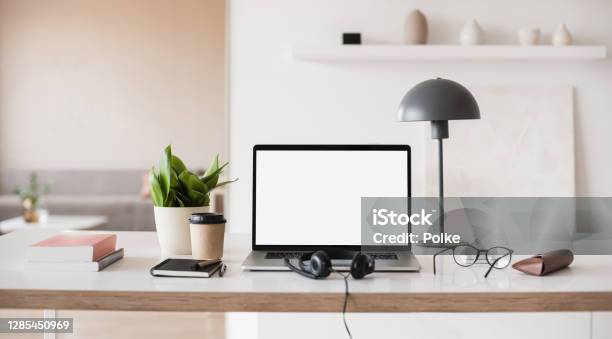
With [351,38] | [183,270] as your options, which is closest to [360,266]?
[183,270]

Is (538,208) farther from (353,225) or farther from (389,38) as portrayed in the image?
(353,225)

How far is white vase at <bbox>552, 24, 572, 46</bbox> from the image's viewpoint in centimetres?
323

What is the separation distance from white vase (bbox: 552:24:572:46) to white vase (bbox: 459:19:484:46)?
41 centimetres

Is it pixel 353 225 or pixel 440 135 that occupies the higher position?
pixel 440 135

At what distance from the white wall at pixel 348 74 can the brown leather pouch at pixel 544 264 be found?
191 centimetres

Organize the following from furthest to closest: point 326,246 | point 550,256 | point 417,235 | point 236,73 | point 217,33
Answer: point 217,33 < point 236,73 < point 417,235 < point 326,246 < point 550,256

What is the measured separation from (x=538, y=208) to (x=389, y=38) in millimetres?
1263

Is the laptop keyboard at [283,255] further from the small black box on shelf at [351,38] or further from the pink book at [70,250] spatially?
the small black box on shelf at [351,38]

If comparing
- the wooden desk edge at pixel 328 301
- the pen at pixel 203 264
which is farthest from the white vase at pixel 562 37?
the pen at pixel 203 264

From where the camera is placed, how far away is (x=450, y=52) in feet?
10.4

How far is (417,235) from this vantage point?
1658 millimetres

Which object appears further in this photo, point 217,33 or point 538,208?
point 217,33

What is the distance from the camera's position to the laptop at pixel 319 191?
4.97 feet

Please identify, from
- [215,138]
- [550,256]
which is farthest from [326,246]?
[215,138]
